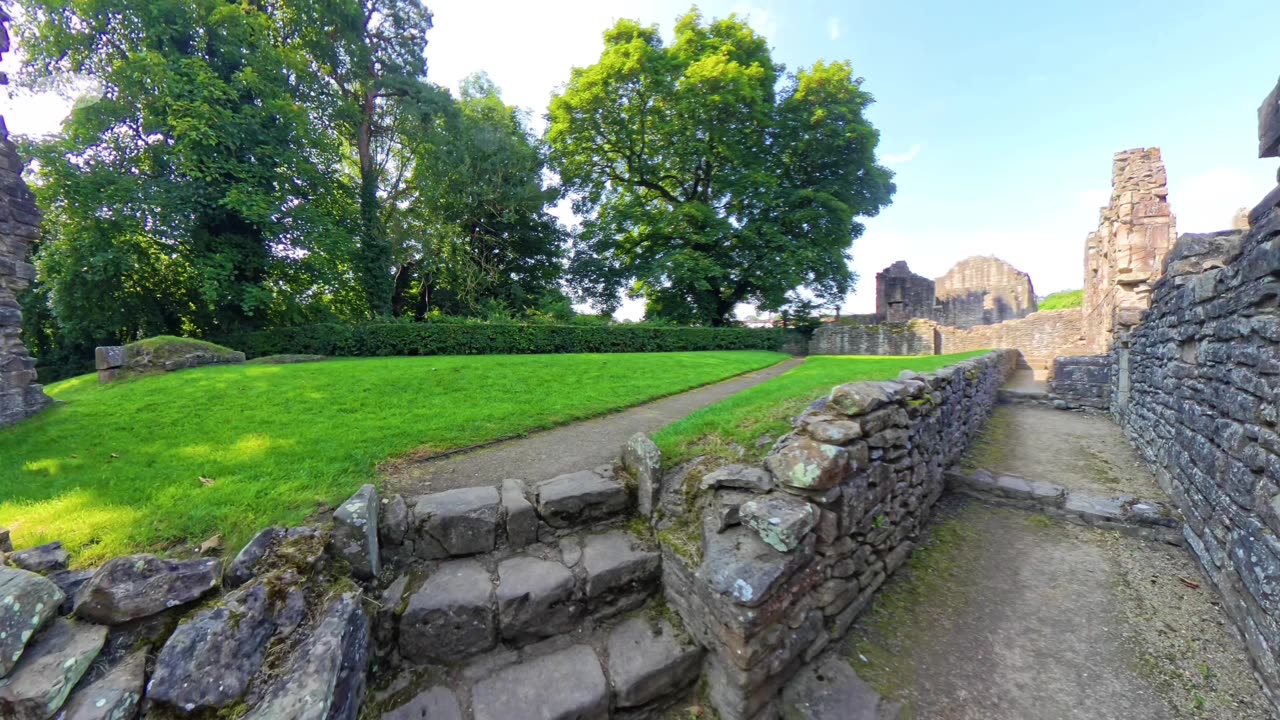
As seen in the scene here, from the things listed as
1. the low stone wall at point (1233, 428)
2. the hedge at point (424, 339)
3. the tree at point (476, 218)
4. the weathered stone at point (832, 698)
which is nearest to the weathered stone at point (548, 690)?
the weathered stone at point (832, 698)

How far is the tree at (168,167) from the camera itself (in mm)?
12062

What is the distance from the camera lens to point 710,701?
7.95 feet

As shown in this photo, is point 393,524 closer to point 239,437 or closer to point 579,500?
point 579,500

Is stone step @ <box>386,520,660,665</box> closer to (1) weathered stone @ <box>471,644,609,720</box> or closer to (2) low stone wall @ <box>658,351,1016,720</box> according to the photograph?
(1) weathered stone @ <box>471,644,609,720</box>

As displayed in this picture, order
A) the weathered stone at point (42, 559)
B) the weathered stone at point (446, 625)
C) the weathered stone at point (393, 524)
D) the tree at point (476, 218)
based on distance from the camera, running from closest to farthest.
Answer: the weathered stone at point (42, 559) < the weathered stone at point (446, 625) < the weathered stone at point (393, 524) < the tree at point (476, 218)

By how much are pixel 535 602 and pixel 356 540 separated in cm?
107

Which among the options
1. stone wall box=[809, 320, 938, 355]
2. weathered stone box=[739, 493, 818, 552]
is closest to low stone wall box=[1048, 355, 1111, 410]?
stone wall box=[809, 320, 938, 355]

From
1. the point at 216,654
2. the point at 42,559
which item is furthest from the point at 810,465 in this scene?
the point at 42,559

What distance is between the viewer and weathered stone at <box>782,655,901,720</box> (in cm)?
239

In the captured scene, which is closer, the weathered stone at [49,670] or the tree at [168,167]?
the weathered stone at [49,670]

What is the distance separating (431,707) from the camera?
2115 mm

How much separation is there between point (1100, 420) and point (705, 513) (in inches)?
437

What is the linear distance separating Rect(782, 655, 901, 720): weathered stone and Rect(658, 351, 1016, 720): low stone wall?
9 cm

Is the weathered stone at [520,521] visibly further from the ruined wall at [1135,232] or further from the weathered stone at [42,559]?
the ruined wall at [1135,232]
